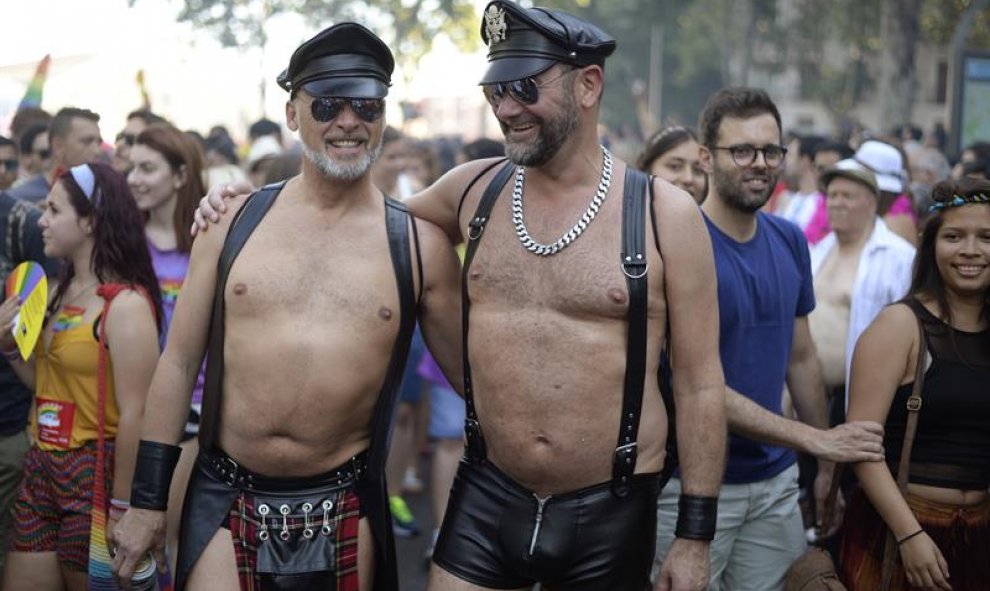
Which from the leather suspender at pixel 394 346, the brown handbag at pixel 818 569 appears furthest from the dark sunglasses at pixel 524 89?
the brown handbag at pixel 818 569

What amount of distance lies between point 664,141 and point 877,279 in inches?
51.4

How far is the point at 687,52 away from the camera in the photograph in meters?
63.2

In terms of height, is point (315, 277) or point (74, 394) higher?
point (315, 277)

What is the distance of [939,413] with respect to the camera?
14.1ft

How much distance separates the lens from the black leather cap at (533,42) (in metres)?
3.69

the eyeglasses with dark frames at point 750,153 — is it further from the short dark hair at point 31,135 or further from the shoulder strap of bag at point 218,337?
the short dark hair at point 31,135

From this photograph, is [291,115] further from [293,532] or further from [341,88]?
[293,532]

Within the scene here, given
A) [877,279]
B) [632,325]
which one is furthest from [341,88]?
[877,279]

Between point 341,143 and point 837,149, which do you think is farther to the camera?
point 837,149

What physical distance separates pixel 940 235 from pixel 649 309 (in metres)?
1.43

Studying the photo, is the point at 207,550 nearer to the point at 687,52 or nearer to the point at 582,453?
the point at 582,453

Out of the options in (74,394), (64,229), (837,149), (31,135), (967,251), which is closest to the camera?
(967,251)

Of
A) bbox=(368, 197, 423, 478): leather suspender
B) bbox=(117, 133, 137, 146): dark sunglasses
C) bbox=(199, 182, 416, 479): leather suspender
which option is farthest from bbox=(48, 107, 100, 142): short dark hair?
bbox=(368, 197, 423, 478): leather suspender

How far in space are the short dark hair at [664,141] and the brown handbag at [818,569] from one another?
6.50ft
